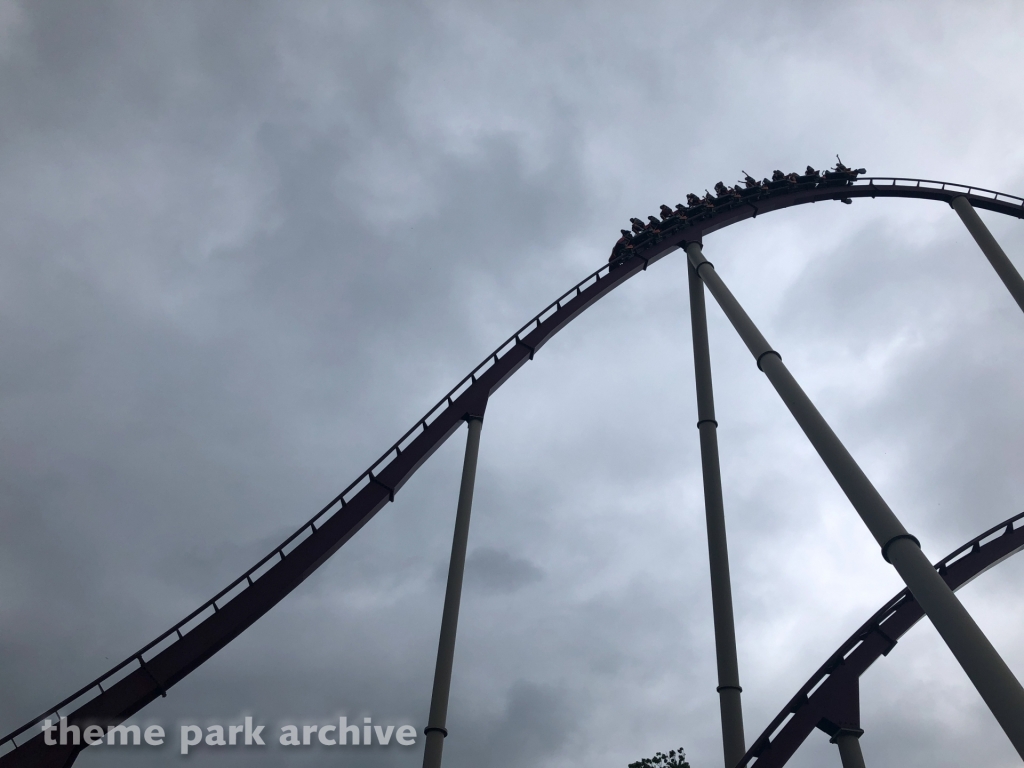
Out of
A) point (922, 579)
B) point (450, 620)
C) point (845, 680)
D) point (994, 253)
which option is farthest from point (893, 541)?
point (994, 253)

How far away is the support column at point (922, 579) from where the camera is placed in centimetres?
499

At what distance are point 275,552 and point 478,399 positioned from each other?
3.62 metres

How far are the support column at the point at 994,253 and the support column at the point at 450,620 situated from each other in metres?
10.8

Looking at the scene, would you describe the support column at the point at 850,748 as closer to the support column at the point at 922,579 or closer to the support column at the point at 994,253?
the support column at the point at 922,579

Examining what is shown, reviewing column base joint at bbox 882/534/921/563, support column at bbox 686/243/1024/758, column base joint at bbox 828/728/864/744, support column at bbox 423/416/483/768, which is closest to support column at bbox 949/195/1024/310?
A: support column at bbox 686/243/1024/758

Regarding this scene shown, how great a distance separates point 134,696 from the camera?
7.01 meters

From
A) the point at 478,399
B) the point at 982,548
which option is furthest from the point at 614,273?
the point at 982,548

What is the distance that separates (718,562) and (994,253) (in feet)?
31.1

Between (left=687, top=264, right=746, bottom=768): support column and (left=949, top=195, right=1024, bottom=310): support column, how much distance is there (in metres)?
6.32

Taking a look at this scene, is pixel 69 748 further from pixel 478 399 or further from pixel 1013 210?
pixel 1013 210

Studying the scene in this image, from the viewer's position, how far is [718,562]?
30.7 ft

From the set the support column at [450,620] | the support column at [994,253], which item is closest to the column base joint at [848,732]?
the support column at [450,620]

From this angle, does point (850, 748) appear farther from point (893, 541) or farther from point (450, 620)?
point (450, 620)

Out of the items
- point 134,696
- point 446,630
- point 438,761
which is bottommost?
point 438,761
